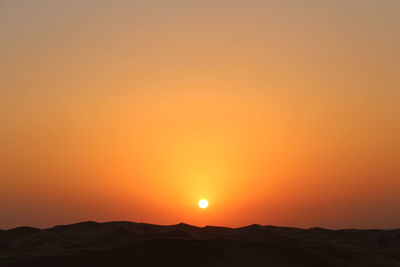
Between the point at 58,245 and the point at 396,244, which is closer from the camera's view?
the point at 58,245

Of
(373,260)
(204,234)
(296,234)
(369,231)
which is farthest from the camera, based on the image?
(369,231)

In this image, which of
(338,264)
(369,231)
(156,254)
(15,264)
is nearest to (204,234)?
(156,254)

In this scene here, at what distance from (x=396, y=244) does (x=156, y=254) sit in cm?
809

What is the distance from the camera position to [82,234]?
14383 millimetres

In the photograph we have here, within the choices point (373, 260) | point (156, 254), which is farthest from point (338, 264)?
point (156, 254)

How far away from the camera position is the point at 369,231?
1853cm

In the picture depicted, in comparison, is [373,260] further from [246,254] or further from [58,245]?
[58,245]

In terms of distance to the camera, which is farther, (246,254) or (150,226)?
(150,226)

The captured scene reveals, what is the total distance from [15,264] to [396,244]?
10796 millimetres

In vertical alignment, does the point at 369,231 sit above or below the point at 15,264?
above

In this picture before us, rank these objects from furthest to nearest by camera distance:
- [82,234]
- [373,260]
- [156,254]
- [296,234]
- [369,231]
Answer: [369,231] → [296,234] → [82,234] → [373,260] → [156,254]

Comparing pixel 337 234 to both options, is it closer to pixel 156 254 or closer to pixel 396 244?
pixel 396 244

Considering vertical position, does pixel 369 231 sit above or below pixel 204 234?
above

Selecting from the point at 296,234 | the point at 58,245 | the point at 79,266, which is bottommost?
the point at 79,266
